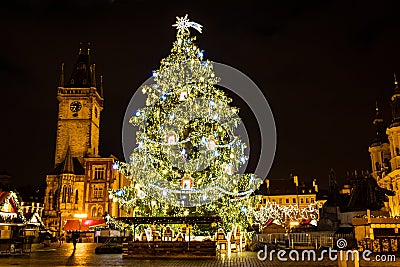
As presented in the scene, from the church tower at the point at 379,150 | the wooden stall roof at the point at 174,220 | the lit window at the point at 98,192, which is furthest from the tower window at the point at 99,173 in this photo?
the church tower at the point at 379,150

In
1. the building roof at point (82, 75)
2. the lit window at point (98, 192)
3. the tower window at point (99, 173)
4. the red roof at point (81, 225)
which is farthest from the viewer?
the building roof at point (82, 75)

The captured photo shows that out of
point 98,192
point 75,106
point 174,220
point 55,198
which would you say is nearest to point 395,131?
point 98,192

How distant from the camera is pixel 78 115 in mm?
78812

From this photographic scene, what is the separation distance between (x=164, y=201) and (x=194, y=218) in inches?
121

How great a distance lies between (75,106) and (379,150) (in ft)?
199

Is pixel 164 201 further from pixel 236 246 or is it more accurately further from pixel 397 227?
pixel 397 227

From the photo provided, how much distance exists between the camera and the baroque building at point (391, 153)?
213 feet

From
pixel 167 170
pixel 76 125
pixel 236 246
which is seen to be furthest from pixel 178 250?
pixel 76 125

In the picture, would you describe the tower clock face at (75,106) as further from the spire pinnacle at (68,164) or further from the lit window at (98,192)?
the lit window at (98,192)

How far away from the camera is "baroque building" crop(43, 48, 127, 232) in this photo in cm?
6894

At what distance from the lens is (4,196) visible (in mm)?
27547

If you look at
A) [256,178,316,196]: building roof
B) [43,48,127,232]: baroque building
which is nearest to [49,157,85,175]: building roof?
[43,48,127,232]: baroque building

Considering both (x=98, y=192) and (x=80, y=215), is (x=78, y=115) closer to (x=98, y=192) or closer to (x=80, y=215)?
(x=98, y=192)

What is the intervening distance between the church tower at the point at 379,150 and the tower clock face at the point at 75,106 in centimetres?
5881
